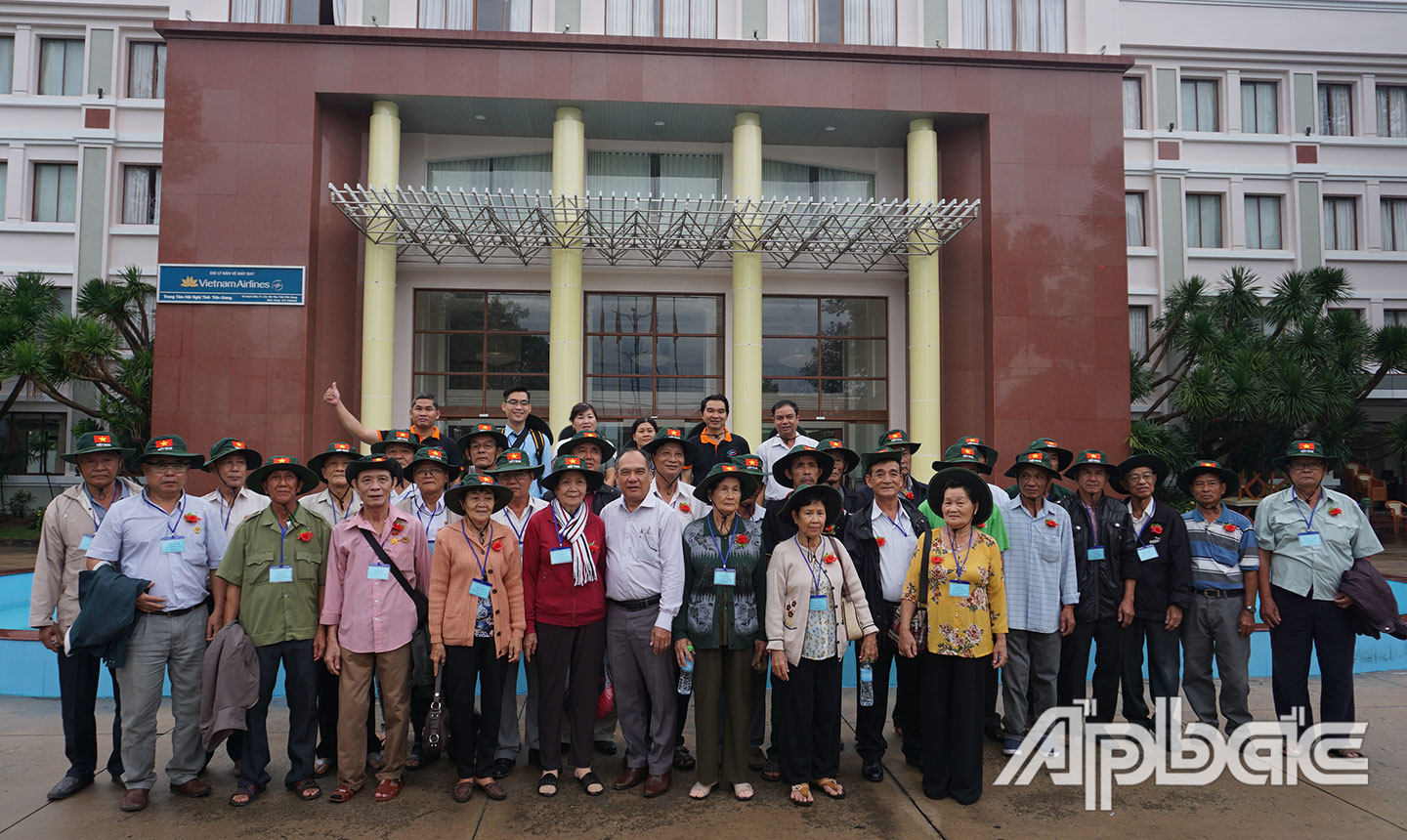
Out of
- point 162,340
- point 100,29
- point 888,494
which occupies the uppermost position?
point 100,29

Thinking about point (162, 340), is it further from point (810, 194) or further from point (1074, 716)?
point (1074, 716)

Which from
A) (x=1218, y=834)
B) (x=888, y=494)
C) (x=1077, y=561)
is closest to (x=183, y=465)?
(x=888, y=494)

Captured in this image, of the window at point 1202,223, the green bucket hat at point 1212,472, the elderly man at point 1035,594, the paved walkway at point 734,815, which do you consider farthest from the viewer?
the window at point 1202,223

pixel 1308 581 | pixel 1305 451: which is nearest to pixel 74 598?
pixel 1308 581

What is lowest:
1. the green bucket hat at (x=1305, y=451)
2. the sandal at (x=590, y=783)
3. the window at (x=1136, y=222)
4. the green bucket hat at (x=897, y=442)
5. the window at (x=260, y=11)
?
the sandal at (x=590, y=783)

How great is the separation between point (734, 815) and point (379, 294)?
12.9 m

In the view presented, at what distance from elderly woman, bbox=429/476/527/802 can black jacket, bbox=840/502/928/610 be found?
2.19m

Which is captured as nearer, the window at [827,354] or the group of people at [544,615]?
the group of people at [544,615]

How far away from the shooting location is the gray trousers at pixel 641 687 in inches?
202

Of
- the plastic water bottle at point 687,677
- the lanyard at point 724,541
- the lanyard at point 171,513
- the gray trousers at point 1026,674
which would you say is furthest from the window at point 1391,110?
the lanyard at point 171,513

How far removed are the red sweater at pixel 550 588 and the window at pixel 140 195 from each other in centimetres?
2320

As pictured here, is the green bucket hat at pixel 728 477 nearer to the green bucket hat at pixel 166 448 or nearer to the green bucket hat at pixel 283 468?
the green bucket hat at pixel 283 468

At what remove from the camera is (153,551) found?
4984 mm

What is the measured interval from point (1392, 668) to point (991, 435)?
722 cm
